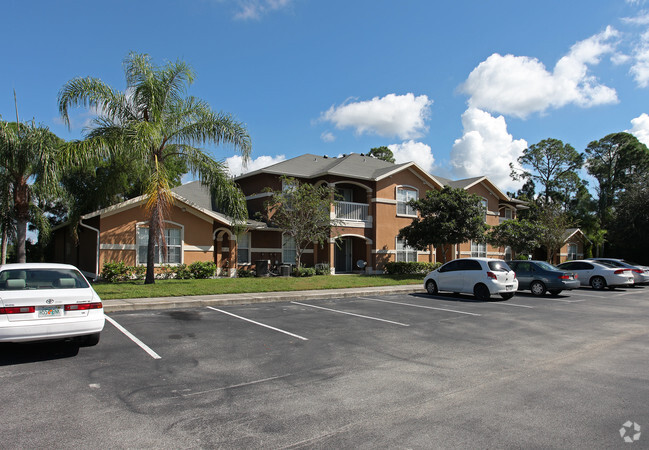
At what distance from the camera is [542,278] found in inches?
703

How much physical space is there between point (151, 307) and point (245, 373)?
692cm

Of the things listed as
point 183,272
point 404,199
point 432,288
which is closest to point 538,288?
point 432,288

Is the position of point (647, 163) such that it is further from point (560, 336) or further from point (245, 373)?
point (245, 373)

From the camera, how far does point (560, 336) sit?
957 centimetres

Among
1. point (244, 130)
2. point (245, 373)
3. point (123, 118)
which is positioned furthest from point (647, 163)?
point (245, 373)

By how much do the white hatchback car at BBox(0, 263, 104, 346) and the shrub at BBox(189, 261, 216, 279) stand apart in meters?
12.4

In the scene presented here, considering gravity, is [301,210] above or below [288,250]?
above

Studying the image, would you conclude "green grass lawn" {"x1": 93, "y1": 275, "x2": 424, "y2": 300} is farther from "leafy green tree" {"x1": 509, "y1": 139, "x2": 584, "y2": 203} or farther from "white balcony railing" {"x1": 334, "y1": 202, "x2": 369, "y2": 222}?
"leafy green tree" {"x1": 509, "y1": 139, "x2": 584, "y2": 203}

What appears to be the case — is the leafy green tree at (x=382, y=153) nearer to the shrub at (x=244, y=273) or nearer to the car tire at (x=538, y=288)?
the shrub at (x=244, y=273)

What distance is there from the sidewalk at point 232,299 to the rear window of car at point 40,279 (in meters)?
3.62

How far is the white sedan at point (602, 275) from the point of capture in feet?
69.9

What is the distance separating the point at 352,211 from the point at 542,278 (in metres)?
11.5

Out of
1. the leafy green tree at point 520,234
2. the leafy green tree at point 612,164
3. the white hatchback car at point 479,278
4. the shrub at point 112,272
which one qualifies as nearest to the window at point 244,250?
the shrub at point 112,272

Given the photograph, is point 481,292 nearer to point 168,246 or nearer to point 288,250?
point 288,250
